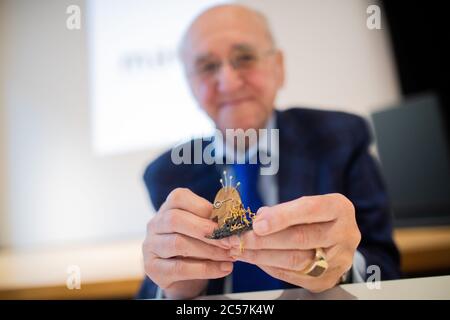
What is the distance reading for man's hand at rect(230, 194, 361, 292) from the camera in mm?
260

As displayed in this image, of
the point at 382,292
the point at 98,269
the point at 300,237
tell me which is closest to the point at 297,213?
the point at 300,237

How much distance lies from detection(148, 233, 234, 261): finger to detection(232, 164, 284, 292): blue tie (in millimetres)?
53

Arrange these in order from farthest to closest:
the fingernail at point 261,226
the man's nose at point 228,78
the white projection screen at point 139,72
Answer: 1. the white projection screen at point 139,72
2. the man's nose at point 228,78
3. the fingernail at point 261,226

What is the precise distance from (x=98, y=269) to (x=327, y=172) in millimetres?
415

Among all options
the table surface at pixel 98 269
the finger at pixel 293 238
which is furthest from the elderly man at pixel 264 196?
the table surface at pixel 98 269

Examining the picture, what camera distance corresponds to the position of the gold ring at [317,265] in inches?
11.0

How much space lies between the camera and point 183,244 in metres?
0.29

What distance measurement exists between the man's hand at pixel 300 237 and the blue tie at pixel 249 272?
0.04 meters

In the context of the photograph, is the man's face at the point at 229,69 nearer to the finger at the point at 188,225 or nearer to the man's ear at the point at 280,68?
the man's ear at the point at 280,68

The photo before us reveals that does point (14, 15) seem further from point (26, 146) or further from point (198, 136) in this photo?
point (198, 136)

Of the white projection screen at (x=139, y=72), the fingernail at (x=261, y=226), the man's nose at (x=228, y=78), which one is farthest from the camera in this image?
the white projection screen at (x=139, y=72)

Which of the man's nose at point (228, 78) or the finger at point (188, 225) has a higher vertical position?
the man's nose at point (228, 78)

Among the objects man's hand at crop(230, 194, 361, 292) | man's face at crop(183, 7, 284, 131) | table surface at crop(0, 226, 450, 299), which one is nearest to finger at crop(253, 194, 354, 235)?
man's hand at crop(230, 194, 361, 292)
